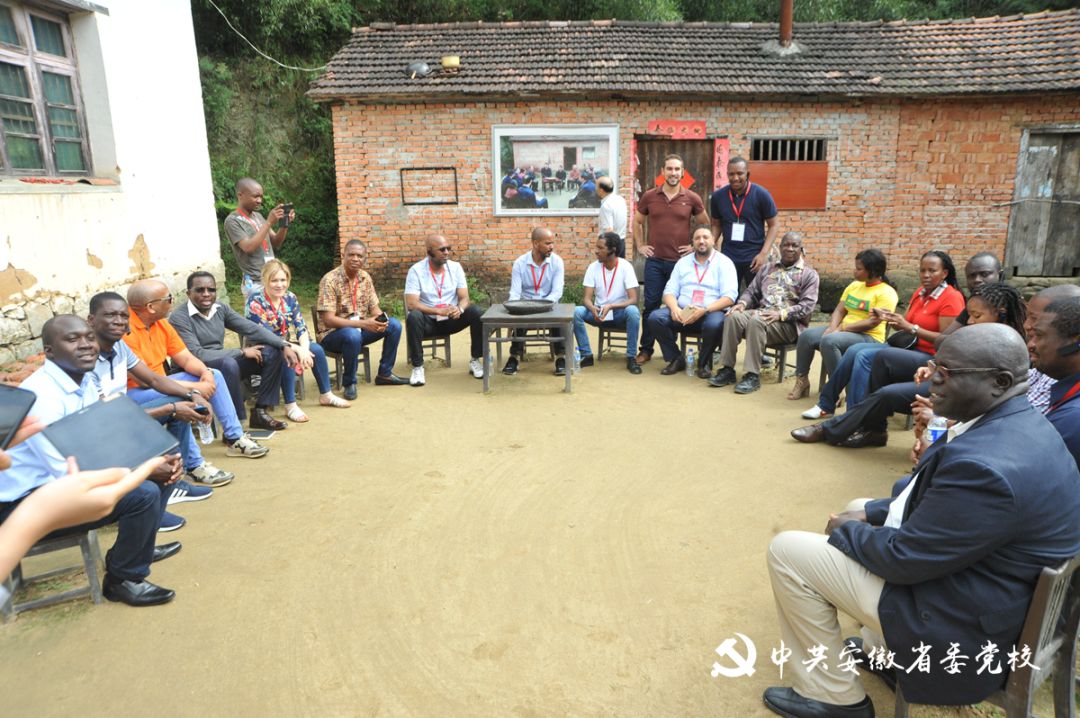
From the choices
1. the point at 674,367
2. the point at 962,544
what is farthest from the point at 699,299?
the point at 962,544

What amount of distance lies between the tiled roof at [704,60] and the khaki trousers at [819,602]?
364 inches

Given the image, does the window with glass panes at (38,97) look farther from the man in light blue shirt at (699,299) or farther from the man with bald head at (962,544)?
the man with bald head at (962,544)

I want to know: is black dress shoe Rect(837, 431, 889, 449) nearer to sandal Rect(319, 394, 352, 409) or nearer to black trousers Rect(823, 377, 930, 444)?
black trousers Rect(823, 377, 930, 444)

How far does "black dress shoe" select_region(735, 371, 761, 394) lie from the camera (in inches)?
258

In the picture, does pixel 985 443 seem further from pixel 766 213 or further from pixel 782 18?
pixel 782 18

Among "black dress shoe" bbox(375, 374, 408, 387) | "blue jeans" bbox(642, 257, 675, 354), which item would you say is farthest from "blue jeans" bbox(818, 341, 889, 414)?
"black dress shoe" bbox(375, 374, 408, 387)

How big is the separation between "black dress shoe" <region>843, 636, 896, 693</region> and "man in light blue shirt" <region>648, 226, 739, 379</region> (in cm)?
427

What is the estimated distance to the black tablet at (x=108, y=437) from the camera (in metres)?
2.30

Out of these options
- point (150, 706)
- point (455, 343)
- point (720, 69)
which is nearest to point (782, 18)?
point (720, 69)

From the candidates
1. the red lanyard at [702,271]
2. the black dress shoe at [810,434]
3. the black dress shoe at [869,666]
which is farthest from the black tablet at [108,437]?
the red lanyard at [702,271]

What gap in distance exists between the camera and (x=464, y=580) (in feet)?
11.2

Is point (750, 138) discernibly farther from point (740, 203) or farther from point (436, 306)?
point (436, 306)

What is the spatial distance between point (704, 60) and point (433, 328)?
7048 mm

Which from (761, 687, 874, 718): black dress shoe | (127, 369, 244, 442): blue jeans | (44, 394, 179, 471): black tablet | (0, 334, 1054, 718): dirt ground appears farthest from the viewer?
(127, 369, 244, 442): blue jeans
